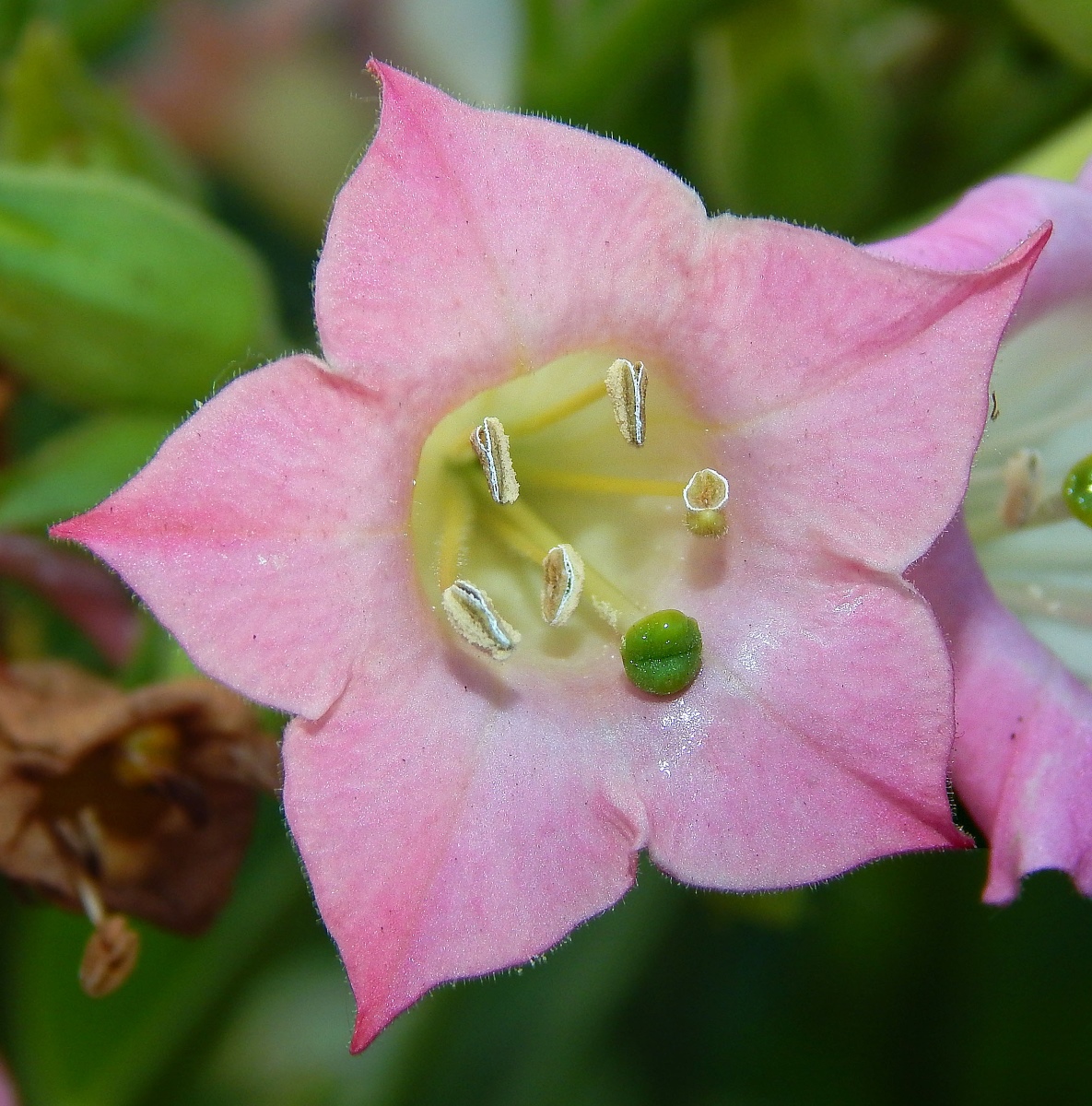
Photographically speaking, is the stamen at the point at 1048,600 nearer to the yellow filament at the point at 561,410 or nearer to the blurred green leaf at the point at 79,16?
the yellow filament at the point at 561,410

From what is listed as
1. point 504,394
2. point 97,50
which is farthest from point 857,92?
point 97,50

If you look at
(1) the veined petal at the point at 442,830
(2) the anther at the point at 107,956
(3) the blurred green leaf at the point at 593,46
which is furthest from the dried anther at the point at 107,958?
(3) the blurred green leaf at the point at 593,46

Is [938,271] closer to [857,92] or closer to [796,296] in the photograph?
[796,296]

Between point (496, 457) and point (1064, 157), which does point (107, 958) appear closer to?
point (496, 457)

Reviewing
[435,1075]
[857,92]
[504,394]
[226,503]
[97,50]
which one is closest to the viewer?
[226,503]

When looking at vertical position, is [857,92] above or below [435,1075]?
above

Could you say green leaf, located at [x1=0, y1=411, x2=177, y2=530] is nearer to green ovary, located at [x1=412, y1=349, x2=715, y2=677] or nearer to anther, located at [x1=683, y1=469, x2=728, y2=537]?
green ovary, located at [x1=412, y1=349, x2=715, y2=677]
